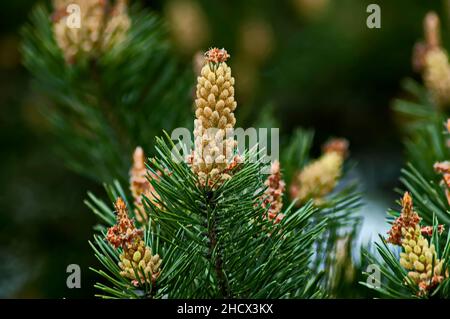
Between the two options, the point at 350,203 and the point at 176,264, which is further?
the point at 350,203

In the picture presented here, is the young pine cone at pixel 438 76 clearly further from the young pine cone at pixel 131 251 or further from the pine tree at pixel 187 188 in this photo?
the young pine cone at pixel 131 251

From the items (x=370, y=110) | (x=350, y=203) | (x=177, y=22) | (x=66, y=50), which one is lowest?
(x=350, y=203)

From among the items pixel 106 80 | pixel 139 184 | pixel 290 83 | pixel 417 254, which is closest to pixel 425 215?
pixel 417 254

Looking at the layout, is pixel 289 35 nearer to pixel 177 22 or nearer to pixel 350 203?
pixel 177 22

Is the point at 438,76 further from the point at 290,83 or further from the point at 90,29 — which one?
the point at 290,83

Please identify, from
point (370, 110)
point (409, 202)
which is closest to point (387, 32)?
point (370, 110)

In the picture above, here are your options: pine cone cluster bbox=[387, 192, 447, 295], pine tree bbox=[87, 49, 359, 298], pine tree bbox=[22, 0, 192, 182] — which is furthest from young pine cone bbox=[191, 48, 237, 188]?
pine tree bbox=[22, 0, 192, 182]

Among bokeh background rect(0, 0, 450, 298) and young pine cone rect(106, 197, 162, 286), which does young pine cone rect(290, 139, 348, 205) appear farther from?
bokeh background rect(0, 0, 450, 298)

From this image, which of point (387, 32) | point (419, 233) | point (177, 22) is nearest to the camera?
point (419, 233)

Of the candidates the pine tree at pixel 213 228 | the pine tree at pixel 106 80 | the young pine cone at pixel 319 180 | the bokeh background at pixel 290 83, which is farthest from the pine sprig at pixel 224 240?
the bokeh background at pixel 290 83
